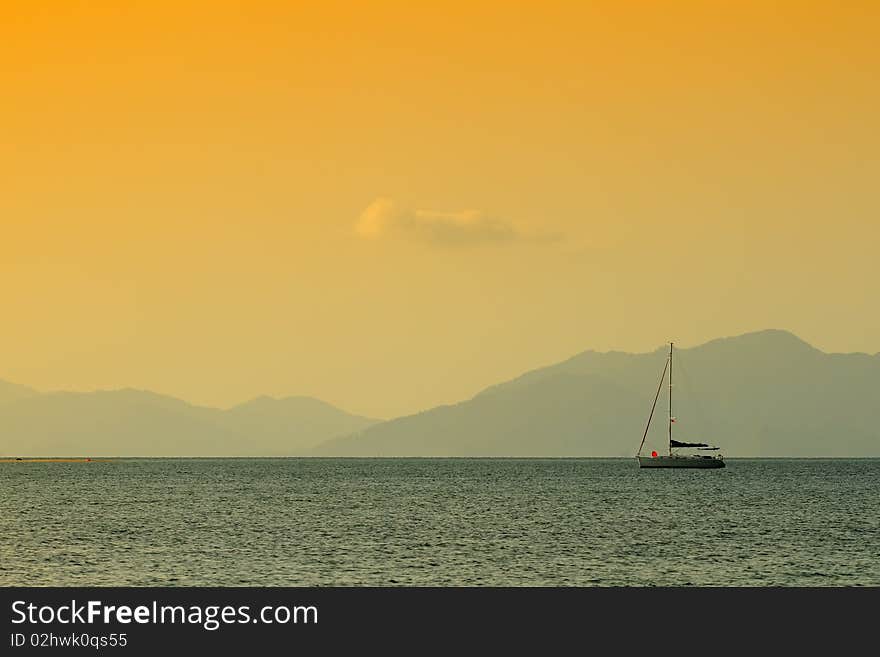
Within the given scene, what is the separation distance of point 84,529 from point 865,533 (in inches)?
2587
